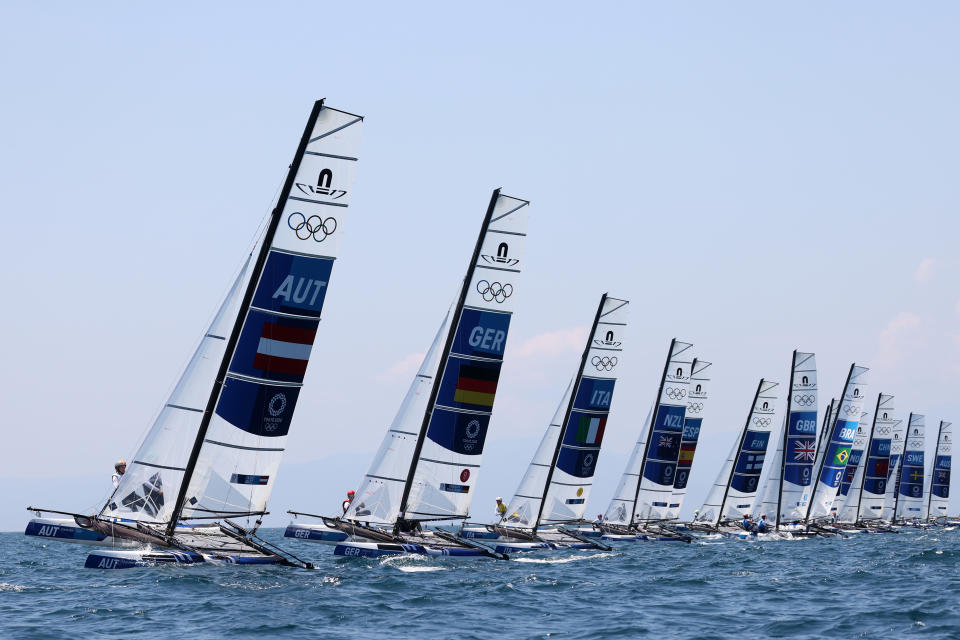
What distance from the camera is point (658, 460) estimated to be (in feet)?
154

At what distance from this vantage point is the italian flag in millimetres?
37469

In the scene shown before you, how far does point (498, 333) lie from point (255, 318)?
8.96m

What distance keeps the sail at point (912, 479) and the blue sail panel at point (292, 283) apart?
220 feet

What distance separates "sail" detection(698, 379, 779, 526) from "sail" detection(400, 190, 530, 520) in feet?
92.9

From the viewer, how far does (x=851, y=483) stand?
6706 centimetres

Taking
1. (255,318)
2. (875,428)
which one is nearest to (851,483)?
(875,428)

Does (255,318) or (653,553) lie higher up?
(255,318)

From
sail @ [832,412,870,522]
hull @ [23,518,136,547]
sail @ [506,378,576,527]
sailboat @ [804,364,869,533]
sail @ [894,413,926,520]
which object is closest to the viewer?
hull @ [23,518,136,547]

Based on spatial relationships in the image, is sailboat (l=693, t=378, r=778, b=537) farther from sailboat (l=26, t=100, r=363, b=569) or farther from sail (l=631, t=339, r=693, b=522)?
sailboat (l=26, t=100, r=363, b=569)

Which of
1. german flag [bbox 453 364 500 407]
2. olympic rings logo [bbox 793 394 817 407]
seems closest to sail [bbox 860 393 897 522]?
olympic rings logo [bbox 793 394 817 407]

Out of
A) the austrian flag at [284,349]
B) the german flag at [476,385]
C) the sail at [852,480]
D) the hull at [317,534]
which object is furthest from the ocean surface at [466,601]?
the sail at [852,480]

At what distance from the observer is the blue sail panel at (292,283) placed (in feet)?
70.1

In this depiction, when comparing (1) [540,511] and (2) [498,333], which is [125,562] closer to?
(2) [498,333]

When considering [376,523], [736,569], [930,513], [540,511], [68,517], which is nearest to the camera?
[68,517]
